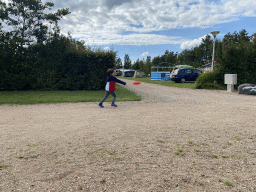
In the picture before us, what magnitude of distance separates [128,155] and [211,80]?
14.5 m

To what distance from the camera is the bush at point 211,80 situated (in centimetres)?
1570

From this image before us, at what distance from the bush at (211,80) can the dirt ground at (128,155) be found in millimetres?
10627

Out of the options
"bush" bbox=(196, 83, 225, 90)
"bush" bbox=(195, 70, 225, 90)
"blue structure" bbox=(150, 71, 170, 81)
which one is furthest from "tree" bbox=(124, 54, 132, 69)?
"bush" bbox=(196, 83, 225, 90)

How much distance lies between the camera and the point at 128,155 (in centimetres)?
329

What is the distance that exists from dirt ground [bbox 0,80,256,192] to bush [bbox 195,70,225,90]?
1063 cm

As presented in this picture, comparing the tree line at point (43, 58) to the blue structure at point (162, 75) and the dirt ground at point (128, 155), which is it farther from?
the blue structure at point (162, 75)

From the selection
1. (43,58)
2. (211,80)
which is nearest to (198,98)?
(211,80)

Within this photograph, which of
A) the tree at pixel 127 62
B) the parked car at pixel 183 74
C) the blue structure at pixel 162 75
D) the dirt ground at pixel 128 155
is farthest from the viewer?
the tree at pixel 127 62

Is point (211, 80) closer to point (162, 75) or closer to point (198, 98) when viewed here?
point (198, 98)

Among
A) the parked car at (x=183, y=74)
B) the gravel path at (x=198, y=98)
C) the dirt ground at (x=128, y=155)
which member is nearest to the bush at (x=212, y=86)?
the gravel path at (x=198, y=98)

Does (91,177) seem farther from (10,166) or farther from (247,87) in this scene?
(247,87)

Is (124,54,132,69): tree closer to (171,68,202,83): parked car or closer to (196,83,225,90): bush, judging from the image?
(171,68,202,83): parked car

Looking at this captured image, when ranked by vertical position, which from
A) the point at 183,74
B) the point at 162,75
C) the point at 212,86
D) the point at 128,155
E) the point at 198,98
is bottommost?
the point at 128,155

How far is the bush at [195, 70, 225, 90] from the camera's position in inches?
618
